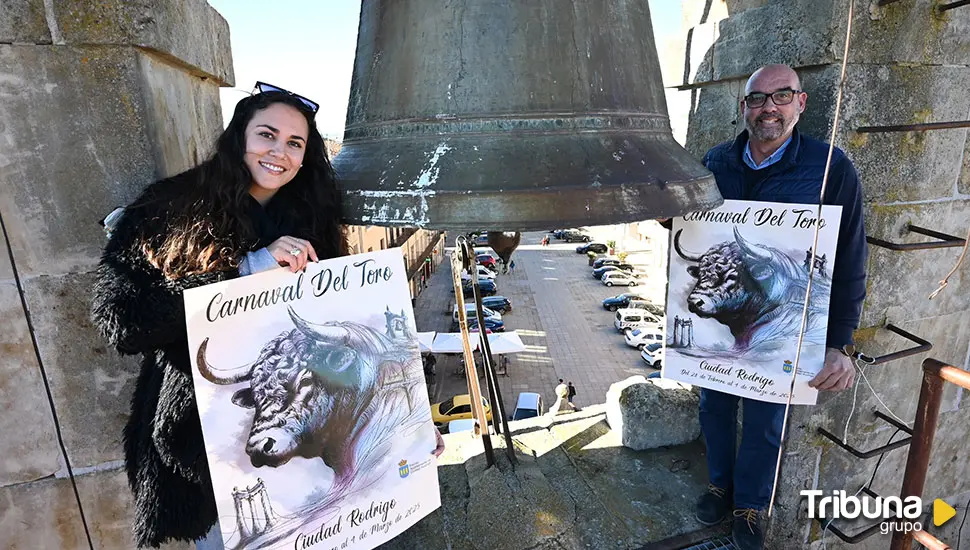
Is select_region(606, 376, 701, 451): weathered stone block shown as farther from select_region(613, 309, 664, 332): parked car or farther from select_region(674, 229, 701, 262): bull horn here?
select_region(613, 309, 664, 332): parked car

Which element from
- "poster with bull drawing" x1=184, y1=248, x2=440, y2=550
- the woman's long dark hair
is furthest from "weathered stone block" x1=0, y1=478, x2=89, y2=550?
the woman's long dark hair

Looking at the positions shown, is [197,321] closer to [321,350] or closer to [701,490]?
[321,350]

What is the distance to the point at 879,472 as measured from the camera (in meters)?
2.33

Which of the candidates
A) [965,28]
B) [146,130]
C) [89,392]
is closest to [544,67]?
[146,130]

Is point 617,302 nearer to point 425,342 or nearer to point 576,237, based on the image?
point 576,237

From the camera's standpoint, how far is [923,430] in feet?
4.58

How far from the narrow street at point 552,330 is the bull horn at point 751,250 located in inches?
223

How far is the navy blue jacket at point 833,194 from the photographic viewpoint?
173cm

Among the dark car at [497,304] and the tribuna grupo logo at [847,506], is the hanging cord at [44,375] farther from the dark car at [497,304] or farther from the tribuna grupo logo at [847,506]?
the dark car at [497,304]

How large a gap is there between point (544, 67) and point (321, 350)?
2.69 ft

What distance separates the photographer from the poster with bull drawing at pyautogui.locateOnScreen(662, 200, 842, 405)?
1730 millimetres

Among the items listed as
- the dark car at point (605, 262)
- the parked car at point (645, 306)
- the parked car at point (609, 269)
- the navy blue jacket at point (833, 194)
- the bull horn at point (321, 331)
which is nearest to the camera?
the bull horn at point (321, 331)

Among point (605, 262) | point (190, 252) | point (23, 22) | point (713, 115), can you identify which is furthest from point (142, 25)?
point (605, 262)

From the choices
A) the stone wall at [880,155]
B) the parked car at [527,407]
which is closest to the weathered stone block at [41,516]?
the stone wall at [880,155]
